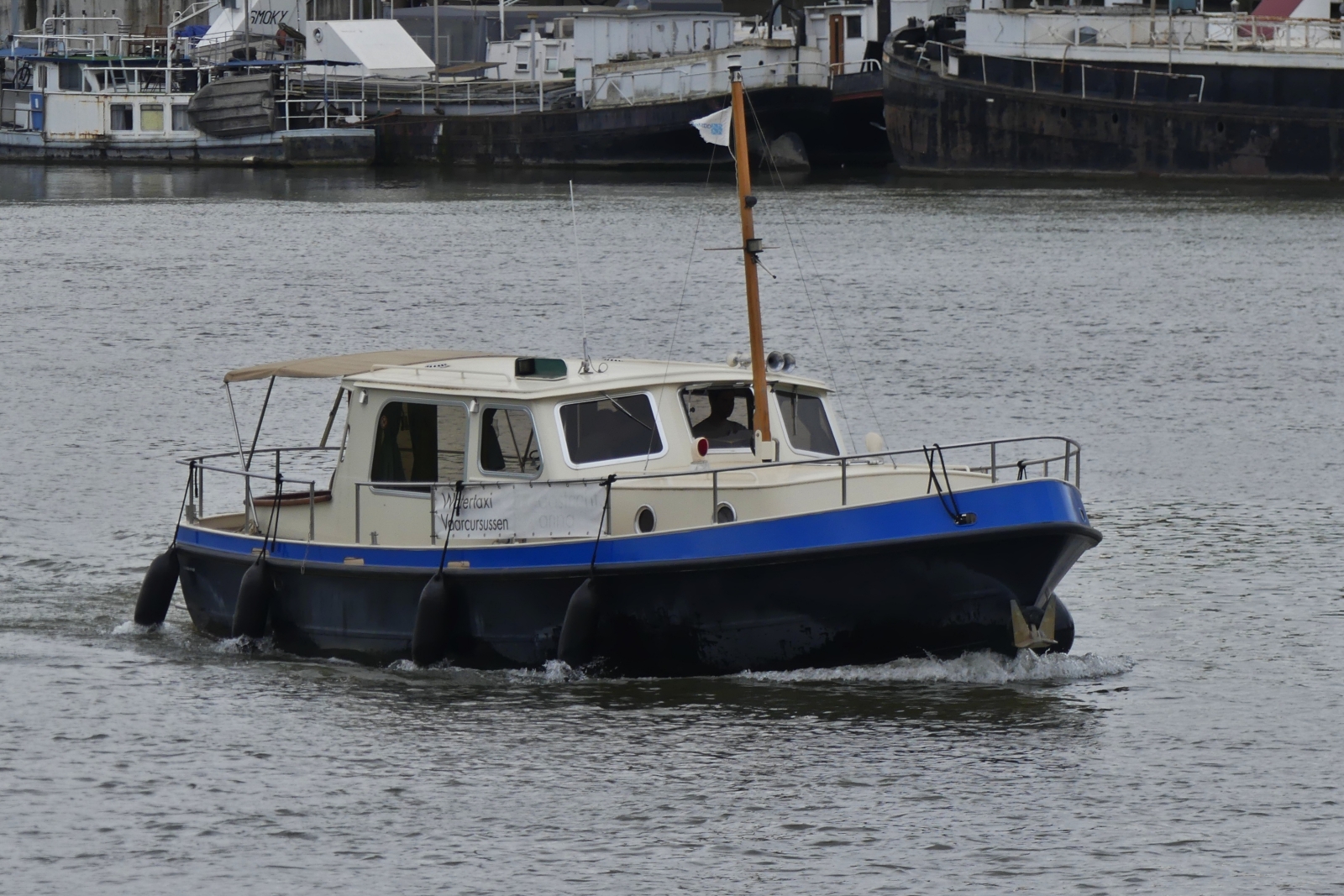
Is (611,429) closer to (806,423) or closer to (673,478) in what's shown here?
(673,478)

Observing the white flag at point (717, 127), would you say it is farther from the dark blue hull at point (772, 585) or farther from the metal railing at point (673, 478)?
the dark blue hull at point (772, 585)

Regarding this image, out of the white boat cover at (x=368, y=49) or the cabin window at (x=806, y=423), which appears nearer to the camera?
the cabin window at (x=806, y=423)

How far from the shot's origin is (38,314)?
43.6 m

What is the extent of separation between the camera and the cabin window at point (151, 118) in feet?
285

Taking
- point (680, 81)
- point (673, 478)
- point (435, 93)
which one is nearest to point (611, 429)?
point (673, 478)

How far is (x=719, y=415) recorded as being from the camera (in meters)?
17.8

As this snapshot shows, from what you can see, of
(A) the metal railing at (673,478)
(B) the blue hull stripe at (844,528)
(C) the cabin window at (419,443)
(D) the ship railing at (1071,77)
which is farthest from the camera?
(D) the ship railing at (1071,77)

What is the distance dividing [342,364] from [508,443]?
2283 millimetres

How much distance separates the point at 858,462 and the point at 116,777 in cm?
770

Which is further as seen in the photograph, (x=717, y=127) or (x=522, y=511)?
(x=717, y=127)

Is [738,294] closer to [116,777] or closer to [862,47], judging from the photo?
[116,777]

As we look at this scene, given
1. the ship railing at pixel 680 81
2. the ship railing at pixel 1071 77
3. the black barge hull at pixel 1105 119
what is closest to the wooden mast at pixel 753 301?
the black barge hull at pixel 1105 119

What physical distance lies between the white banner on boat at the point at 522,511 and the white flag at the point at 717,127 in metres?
3.25

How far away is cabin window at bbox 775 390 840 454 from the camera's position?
18.1m
